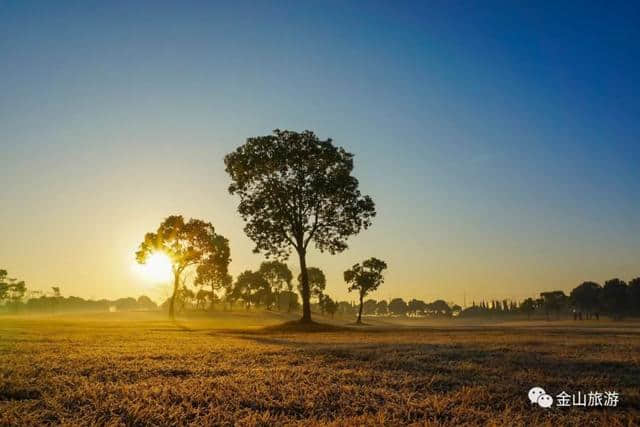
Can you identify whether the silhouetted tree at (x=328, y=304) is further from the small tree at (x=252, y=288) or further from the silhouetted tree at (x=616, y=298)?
the silhouetted tree at (x=616, y=298)

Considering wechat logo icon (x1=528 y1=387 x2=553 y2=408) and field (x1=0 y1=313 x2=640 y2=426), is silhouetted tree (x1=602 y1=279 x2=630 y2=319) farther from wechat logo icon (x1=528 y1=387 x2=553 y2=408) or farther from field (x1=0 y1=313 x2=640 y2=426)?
wechat logo icon (x1=528 y1=387 x2=553 y2=408)

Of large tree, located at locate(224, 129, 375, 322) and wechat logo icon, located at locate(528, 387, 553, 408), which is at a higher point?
large tree, located at locate(224, 129, 375, 322)

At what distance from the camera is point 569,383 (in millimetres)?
6160

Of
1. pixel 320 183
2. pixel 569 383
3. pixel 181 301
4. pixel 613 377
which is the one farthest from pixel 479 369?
pixel 181 301

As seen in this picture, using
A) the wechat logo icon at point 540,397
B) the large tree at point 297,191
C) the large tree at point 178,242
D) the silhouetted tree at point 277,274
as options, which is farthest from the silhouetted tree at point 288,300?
the wechat logo icon at point 540,397

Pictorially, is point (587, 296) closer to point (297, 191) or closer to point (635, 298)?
point (635, 298)

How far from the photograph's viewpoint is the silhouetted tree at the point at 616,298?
429ft

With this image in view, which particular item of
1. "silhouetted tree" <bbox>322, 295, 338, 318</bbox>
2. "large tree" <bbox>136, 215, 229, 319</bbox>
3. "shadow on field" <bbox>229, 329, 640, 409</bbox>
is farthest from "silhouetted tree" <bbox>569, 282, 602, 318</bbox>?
"shadow on field" <bbox>229, 329, 640, 409</bbox>

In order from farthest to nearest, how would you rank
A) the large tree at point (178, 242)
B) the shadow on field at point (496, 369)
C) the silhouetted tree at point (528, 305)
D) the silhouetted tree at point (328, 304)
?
1. the silhouetted tree at point (528, 305)
2. the silhouetted tree at point (328, 304)
3. the large tree at point (178, 242)
4. the shadow on field at point (496, 369)

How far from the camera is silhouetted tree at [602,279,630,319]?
→ 131m

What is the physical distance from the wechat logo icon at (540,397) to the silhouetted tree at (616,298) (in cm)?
15705

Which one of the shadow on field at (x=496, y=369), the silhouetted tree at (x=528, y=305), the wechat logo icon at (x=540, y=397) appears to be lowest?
the silhouetted tree at (x=528, y=305)

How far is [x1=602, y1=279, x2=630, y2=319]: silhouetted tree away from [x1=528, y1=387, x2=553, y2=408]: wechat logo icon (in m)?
157

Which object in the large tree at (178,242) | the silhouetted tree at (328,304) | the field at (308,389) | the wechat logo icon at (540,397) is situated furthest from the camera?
the silhouetted tree at (328,304)
